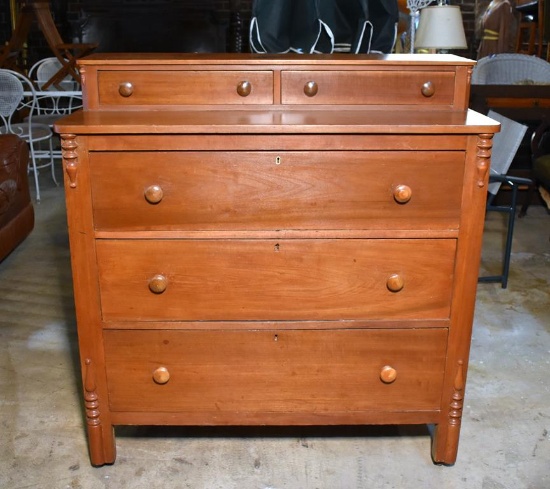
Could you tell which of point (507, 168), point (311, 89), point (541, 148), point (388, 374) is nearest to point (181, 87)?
point (311, 89)

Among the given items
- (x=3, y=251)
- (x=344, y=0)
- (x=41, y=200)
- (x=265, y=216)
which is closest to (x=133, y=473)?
(x=265, y=216)

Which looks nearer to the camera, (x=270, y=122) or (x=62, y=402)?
(x=270, y=122)

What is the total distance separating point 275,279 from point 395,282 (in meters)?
0.34

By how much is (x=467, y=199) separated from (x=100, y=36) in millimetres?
8139

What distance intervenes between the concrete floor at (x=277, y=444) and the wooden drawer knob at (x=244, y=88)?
115 centimetres

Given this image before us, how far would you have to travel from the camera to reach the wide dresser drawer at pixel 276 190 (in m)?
1.87

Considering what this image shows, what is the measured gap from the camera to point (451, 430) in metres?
2.12

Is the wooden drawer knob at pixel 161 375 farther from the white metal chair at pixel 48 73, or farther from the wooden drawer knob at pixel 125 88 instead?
the white metal chair at pixel 48 73

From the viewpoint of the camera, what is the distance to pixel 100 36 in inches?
357

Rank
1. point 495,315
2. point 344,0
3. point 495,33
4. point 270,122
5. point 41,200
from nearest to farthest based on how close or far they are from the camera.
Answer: point 270,122
point 344,0
point 495,315
point 41,200
point 495,33

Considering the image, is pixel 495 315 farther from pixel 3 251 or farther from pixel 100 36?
pixel 100 36

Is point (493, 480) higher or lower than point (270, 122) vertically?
lower

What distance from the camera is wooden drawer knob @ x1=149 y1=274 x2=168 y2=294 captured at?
1952mm

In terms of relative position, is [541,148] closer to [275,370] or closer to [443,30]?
[443,30]
